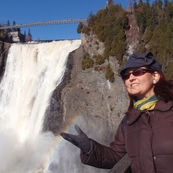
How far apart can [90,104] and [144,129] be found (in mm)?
14116

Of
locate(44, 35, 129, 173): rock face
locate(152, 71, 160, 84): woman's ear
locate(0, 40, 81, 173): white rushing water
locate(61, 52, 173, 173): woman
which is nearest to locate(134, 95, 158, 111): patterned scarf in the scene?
locate(61, 52, 173, 173): woman

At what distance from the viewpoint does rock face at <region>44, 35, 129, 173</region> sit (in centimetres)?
1490

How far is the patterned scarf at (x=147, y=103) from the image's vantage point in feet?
7.19

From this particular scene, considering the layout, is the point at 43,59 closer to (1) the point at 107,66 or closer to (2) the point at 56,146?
(1) the point at 107,66

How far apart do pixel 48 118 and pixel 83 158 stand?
1307cm

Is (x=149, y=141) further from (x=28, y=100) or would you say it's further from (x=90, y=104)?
(x=28, y=100)

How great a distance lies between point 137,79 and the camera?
2268 millimetres

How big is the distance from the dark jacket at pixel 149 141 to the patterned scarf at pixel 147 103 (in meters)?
0.06

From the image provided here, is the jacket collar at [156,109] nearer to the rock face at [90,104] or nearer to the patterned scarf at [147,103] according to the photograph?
the patterned scarf at [147,103]

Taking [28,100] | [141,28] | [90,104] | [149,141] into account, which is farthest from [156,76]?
[28,100]

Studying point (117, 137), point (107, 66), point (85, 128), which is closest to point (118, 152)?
point (117, 137)

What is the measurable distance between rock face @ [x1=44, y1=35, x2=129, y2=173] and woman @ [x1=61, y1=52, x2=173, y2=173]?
12.2 metres

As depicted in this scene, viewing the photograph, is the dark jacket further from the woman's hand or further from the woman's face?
the woman's face

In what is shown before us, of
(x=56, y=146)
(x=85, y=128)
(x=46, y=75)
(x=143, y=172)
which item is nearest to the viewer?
(x=143, y=172)
